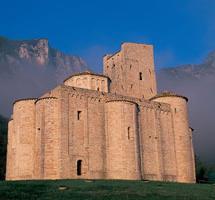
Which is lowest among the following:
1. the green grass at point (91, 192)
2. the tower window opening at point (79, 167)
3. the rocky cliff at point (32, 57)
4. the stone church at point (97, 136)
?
the green grass at point (91, 192)

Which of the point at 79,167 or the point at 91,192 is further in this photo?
the point at 79,167

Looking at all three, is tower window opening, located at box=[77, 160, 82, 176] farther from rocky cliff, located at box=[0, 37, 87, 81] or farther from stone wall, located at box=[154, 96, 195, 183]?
rocky cliff, located at box=[0, 37, 87, 81]

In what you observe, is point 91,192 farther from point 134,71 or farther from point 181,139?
point 134,71

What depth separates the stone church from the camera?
3033cm

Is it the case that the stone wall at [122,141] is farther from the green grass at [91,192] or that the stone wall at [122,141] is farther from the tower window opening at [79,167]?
the green grass at [91,192]

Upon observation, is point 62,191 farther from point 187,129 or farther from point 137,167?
point 187,129

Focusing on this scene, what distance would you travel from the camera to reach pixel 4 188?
2052 cm

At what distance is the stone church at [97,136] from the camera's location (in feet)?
99.5

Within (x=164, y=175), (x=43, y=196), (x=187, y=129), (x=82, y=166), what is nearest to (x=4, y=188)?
(x=43, y=196)

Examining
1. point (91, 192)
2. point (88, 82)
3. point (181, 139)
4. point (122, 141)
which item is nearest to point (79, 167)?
point (122, 141)

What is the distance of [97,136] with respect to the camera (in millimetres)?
32375

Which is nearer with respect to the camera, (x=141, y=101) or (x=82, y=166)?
(x=82, y=166)

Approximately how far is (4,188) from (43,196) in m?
3.21

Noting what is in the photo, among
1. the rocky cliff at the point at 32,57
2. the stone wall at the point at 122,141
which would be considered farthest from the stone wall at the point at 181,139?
the rocky cliff at the point at 32,57
